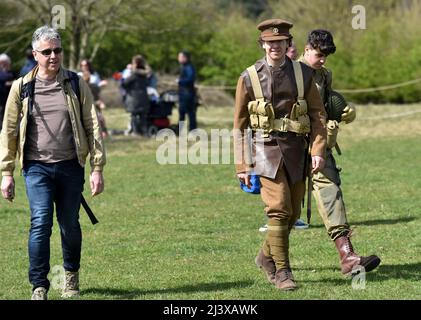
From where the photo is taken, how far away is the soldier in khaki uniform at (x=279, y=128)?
770 centimetres

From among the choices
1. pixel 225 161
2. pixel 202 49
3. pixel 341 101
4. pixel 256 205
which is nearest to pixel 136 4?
pixel 202 49

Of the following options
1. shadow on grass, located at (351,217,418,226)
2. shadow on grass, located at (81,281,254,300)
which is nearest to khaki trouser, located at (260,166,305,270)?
shadow on grass, located at (81,281,254,300)

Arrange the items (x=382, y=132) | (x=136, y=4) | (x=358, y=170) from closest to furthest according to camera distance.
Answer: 1. (x=358, y=170)
2. (x=382, y=132)
3. (x=136, y=4)

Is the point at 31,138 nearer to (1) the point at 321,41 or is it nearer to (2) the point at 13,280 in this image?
(2) the point at 13,280

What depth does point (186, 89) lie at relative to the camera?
77.5ft

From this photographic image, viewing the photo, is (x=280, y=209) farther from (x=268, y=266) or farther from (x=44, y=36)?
(x=44, y=36)

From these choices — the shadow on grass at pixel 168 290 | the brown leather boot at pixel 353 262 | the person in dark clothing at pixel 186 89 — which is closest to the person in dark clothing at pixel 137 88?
the person in dark clothing at pixel 186 89

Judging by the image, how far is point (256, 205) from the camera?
535 inches

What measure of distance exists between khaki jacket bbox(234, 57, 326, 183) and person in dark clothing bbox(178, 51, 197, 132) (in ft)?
51.7

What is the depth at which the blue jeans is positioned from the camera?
290 inches

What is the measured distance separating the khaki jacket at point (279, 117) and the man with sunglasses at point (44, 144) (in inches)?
44.7

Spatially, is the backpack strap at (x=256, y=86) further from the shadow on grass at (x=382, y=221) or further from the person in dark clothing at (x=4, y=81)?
the person in dark clothing at (x=4, y=81)

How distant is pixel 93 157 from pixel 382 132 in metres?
17.9

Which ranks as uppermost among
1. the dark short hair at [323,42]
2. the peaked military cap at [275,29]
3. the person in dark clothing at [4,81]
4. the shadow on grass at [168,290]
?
the peaked military cap at [275,29]
